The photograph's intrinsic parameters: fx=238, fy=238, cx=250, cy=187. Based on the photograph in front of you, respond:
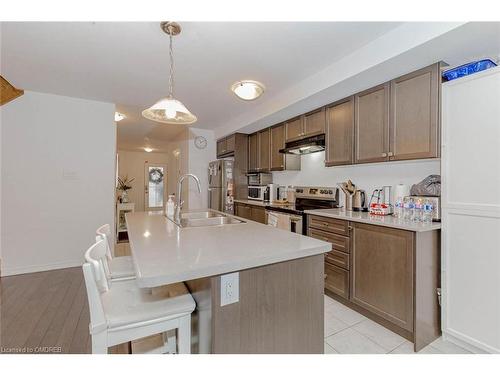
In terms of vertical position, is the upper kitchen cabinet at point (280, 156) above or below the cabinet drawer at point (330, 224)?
above

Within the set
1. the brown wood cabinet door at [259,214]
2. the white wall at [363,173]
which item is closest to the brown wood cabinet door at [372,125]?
the white wall at [363,173]

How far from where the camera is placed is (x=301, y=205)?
352cm

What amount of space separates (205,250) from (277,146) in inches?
113

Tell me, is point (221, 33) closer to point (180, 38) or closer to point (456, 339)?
point (180, 38)

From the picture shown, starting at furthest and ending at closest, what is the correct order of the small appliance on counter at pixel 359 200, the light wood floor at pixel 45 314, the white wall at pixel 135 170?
the white wall at pixel 135 170
the small appliance on counter at pixel 359 200
the light wood floor at pixel 45 314

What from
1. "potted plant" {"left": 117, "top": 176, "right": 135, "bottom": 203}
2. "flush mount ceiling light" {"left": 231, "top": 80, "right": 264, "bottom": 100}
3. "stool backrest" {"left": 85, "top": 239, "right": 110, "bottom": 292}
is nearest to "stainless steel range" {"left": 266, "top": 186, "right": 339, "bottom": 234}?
"flush mount ceiling light" {"left": 231, "top": 80, "right": 264, "bottom": 100}

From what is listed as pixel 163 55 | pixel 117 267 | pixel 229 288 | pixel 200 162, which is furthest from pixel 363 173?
pixel 200 162

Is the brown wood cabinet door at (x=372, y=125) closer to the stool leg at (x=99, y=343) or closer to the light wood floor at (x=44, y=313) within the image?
the stool leg at (x=99, y=343)

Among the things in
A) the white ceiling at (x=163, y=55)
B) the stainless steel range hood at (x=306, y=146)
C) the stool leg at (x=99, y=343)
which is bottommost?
the stool leg at (x=99, y=343)

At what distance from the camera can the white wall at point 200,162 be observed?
5.07 m

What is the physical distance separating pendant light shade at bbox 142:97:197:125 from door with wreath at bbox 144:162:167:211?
6.62m

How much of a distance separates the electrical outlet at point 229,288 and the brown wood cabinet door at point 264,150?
3054 mm

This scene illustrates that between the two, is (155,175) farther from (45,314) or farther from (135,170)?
(45,314)

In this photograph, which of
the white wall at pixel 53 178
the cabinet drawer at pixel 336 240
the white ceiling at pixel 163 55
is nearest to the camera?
the white ceiling at pixel 163 55
